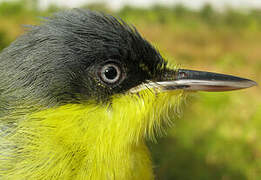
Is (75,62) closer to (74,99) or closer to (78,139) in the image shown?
(74,99)

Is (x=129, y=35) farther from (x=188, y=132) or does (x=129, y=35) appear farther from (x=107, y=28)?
(x=188, y=132)

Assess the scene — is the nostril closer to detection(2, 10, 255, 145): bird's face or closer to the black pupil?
detection(2, 10, 255, 145): bird's face

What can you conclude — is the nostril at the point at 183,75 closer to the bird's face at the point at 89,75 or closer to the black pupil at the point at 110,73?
the bird's face at the point at 89,75

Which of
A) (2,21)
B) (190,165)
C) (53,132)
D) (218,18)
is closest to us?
(53,132)

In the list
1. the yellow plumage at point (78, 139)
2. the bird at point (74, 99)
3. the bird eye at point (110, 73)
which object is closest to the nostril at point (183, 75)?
the bird at point (74, 99)

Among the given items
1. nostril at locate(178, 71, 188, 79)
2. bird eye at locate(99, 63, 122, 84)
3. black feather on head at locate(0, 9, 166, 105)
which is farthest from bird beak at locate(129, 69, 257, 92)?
bird eye at locate(99, 63, 122, 84)

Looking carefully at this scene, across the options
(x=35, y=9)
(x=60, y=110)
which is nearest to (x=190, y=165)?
(x=60, y=110)
